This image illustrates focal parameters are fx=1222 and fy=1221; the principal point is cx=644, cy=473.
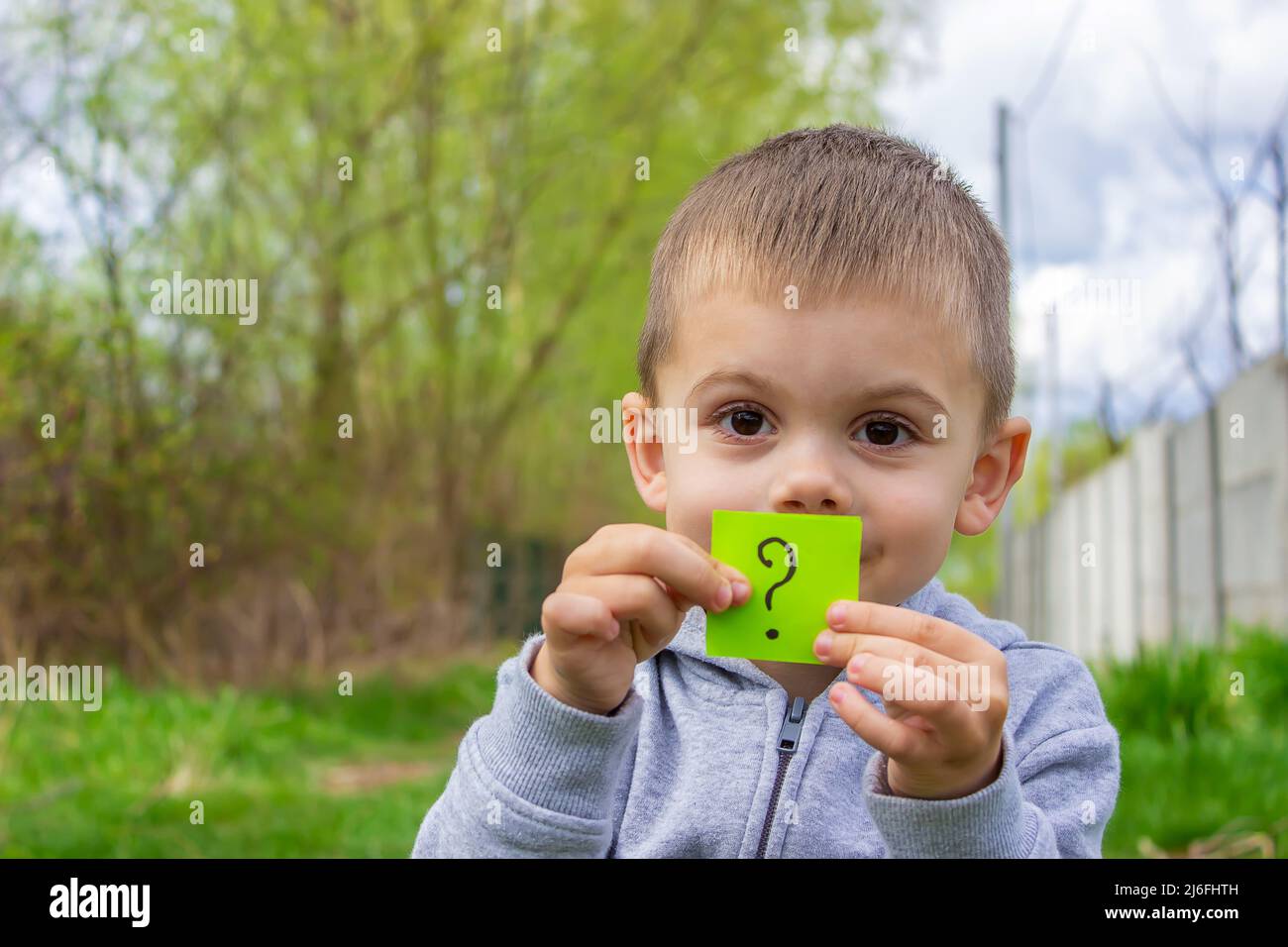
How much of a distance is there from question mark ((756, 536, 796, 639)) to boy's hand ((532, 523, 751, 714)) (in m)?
0.03

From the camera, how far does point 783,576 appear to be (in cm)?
137

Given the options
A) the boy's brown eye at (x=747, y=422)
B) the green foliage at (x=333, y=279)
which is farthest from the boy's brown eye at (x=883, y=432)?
the green foliage at (x=333, y=279)

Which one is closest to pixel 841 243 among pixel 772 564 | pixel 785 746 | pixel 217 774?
pixel 772 564

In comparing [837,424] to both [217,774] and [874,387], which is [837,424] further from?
[217,774]

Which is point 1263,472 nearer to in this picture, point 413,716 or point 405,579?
point 413,716

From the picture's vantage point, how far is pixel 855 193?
1.61 metres

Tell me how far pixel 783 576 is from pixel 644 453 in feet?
1.53

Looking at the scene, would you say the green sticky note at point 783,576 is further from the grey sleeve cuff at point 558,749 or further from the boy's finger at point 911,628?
the grey sleeve cuff at point 558,749

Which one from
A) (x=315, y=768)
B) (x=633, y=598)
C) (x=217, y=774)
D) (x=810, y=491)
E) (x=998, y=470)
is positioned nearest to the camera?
(x=633, y=598)

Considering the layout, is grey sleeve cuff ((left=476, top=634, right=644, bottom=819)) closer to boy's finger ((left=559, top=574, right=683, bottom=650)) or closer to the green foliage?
boy's finger ((left=559, top=574, right=683, bottom=650))

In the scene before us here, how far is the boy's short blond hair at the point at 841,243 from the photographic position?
151 cm

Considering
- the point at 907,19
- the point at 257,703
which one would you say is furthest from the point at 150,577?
the point at 907,19
